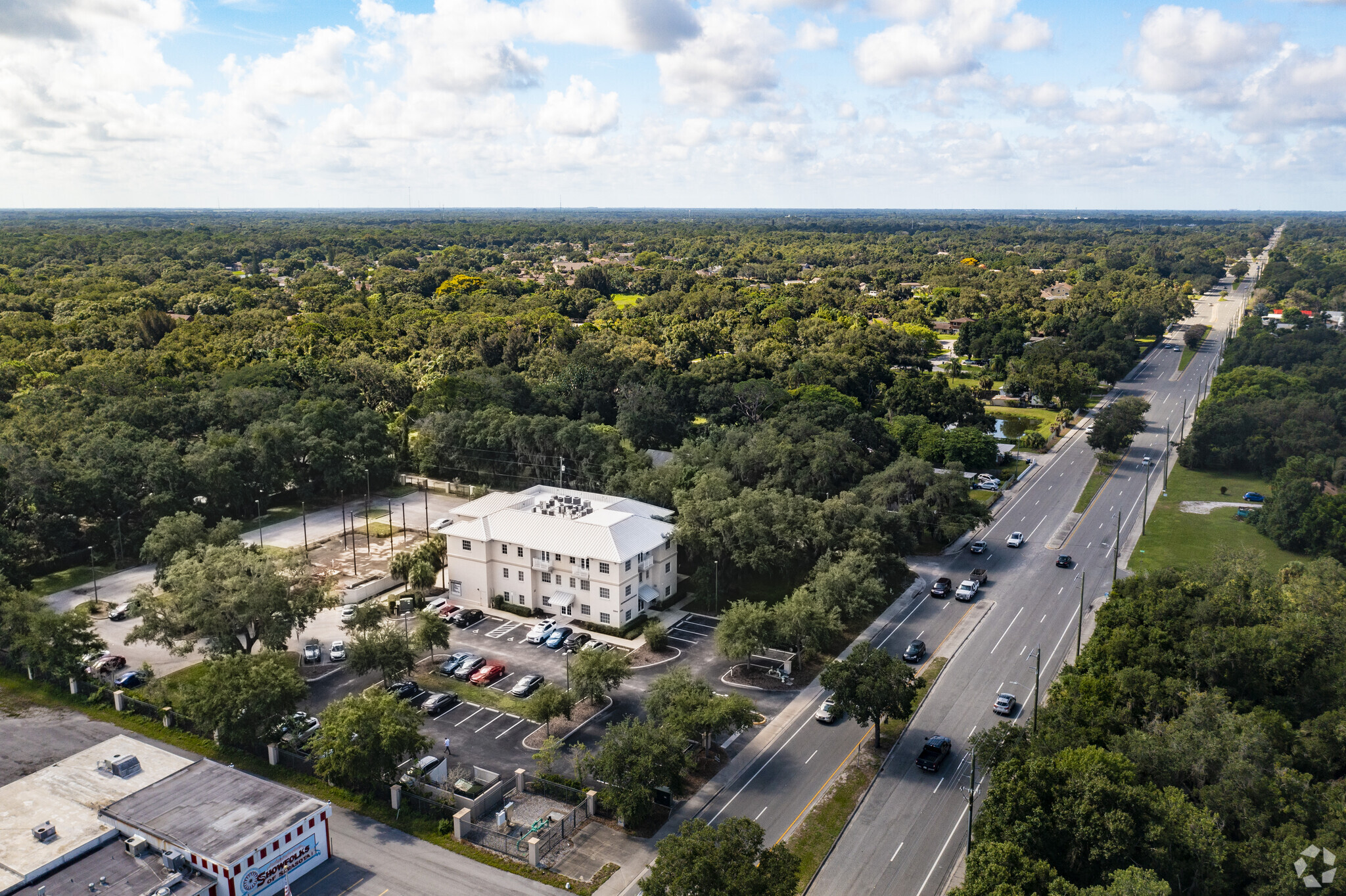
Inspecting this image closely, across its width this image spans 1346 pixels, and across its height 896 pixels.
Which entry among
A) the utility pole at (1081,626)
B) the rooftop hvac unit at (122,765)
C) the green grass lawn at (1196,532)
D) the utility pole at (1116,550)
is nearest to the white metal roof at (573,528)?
the rooftop hvac unit at (122,765)

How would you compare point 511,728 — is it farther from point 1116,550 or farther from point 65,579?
point 1116,550

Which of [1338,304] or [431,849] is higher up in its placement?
[1338,304]

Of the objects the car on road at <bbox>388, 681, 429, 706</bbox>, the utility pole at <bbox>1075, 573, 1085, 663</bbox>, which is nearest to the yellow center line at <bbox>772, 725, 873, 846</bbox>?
the utility pole at <bbox>1075, 573, 1085, 663</bbox>

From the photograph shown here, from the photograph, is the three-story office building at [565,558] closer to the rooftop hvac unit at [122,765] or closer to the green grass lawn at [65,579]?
the rooftop hvac unit at [122,765]

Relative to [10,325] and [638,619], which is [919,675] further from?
[10,325]

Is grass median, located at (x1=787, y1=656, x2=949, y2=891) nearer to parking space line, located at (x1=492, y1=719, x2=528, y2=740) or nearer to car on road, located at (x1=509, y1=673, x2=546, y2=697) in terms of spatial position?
parking space line, located at (x1=492, y1=719, x2=528, y2=740)

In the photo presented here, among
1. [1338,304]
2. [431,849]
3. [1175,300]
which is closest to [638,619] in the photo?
[431,849]
